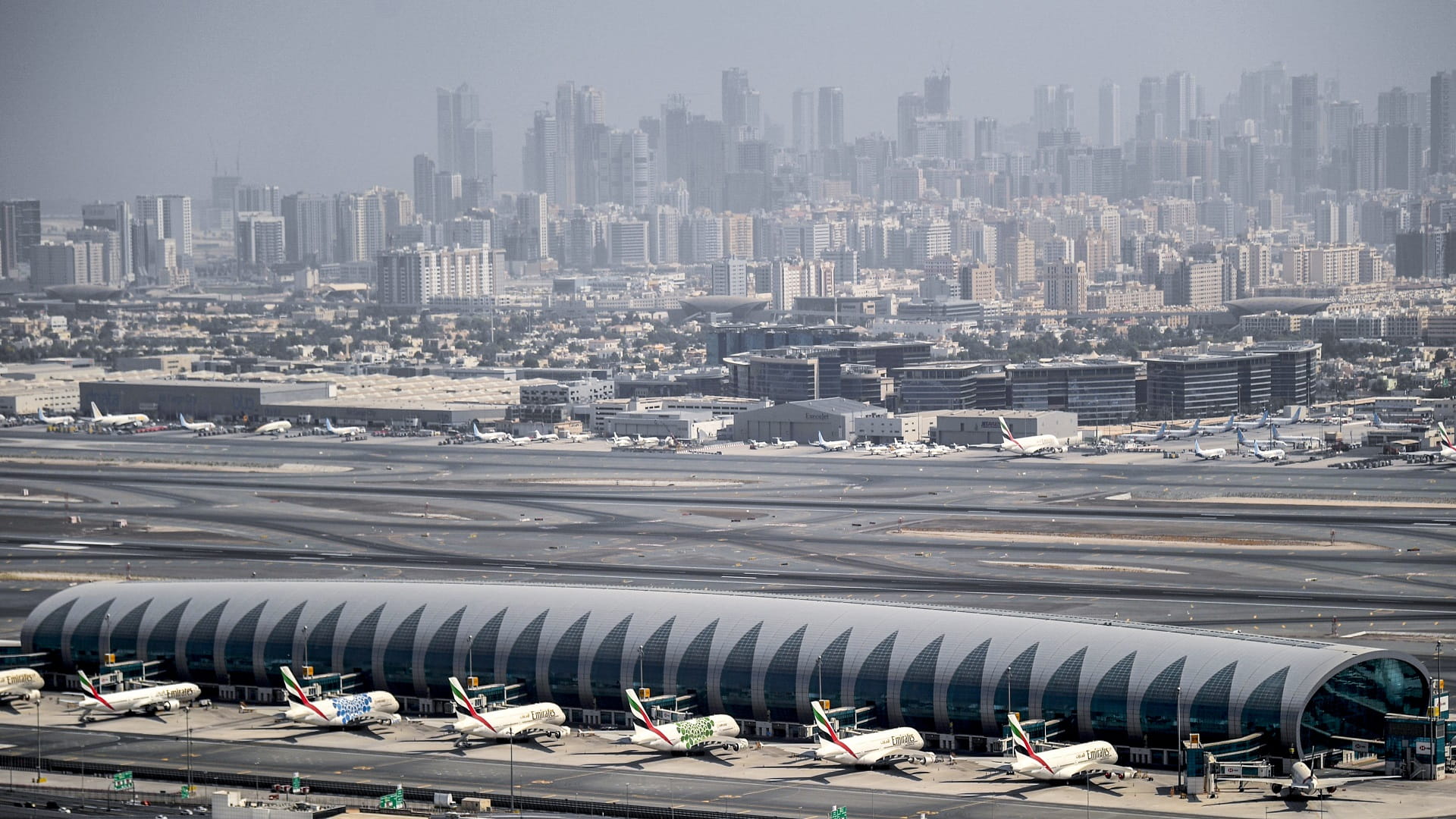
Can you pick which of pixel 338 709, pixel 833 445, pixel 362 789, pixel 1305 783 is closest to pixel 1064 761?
pixel 1305 783

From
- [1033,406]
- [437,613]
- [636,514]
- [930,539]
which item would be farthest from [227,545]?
[1033,406]

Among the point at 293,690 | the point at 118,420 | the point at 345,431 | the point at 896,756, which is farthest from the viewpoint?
the point at 118,420

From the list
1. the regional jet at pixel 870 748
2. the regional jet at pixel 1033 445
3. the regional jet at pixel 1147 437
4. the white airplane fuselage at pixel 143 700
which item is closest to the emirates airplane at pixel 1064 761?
the regional jet at pixel 870 748

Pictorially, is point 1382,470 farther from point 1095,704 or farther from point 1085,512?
point 1095,704

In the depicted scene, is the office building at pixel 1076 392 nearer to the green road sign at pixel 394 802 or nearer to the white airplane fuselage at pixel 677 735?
Answer: the white airplane fuselage at pixel 677 735

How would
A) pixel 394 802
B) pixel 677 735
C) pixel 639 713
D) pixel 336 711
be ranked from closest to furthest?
pixel 394 802 < pixel 677 735 < pixel 639 713 < pixel 336 711

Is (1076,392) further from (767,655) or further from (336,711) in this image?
(336,711)

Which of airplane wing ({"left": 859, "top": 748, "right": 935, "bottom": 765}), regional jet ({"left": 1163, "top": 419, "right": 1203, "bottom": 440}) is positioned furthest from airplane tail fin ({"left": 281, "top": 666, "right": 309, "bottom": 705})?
regional jet ({"left": 1163, "top": 419, "right": 1203, "bottom": 440})
